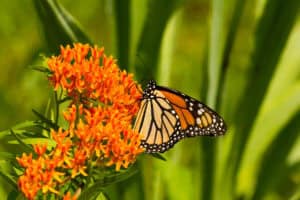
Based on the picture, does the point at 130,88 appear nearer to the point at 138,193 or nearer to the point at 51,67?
the point at 51,67

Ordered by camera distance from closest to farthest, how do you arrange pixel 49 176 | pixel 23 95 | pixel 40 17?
1. pixel 49 176
2. pixel 40 17
3. pixel 23 95

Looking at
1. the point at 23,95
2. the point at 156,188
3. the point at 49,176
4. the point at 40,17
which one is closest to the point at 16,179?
the point at 49,176

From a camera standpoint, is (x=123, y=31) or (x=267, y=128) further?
(x=267, y=128)

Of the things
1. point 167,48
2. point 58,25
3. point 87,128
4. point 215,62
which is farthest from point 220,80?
point 87,128

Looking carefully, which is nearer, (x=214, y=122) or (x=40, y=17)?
(x=214, y=122)

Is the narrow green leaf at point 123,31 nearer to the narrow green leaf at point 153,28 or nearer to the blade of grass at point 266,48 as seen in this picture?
the narrow green leaf at point 153,28

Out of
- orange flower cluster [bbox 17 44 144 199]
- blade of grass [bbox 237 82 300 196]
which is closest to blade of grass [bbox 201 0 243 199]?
blade of grass [bbox 237 82 300 196]

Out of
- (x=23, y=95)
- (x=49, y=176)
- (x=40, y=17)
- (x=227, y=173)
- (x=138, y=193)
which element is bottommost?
(x=49, y=176)

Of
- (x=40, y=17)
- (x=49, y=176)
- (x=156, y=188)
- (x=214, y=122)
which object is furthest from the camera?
(x=156, y=188)

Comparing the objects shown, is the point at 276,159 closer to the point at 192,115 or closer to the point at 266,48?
the point at 266,48
